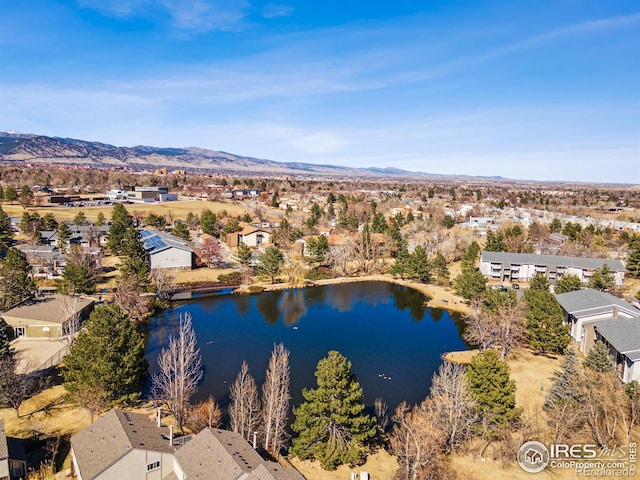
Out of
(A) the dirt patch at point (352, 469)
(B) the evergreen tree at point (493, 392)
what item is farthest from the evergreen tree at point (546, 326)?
(A) the dirt patch at point (352, 469)

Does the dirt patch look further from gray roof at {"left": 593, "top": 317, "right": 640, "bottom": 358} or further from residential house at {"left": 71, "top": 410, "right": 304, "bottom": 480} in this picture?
gray roof at {"left": 593, "top": 317, "right": 640, "bottom": 358}

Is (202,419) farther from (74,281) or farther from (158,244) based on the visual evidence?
(158,244)

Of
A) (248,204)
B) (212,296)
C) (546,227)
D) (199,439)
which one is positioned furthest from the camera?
(248,204)

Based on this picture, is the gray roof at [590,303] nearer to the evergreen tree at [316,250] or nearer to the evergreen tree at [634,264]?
the evergreen tree at [634,264]

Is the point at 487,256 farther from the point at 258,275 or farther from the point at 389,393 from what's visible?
the point at 389,393

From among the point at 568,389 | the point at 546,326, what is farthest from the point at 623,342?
the point at 568,389

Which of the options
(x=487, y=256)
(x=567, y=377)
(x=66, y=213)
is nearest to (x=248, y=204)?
(x=66, y=213)
